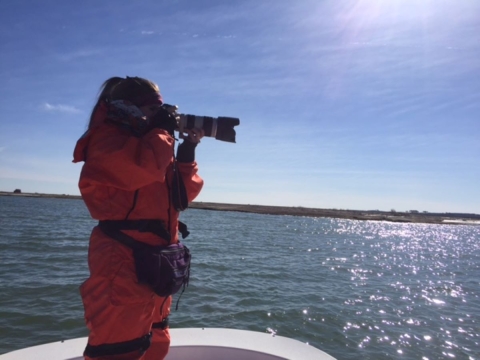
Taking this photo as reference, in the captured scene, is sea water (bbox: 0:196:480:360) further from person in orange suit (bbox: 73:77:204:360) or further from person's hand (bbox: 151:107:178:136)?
person's hand (bbox: 151:107:178:136)

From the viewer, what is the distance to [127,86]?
2.38 m

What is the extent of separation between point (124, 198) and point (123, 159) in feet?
0.79

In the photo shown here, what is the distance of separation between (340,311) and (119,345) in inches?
282

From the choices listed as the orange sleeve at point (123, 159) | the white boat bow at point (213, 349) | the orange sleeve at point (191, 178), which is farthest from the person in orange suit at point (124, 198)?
the white boat bow at point (213, 349)

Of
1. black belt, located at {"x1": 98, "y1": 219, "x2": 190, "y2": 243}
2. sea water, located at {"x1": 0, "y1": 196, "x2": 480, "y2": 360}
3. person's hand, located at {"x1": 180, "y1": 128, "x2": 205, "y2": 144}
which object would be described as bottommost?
sea water, located at {"x1": 0, "y1": 196, "x2": 480, "y2": 360}

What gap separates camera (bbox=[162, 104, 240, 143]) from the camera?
2.52 meters

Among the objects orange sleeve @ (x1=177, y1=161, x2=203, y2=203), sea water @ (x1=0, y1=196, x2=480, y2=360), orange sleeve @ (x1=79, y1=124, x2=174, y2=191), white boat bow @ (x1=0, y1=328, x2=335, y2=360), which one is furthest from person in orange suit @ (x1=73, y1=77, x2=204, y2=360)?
sea water @ (x1=0, y1=196, x2=480, y2=360)

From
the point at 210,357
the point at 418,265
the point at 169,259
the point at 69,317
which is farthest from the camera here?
the point at 418,265

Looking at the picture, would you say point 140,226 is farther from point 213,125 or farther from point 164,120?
point 213,125

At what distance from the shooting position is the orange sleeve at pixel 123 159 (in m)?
2.05

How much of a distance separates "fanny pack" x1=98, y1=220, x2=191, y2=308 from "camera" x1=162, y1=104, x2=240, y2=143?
669 mm

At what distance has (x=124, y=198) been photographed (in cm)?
217

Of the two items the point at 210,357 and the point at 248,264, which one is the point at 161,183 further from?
the point at 248,264

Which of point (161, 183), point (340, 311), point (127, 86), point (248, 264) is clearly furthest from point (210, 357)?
point (248, 264)
